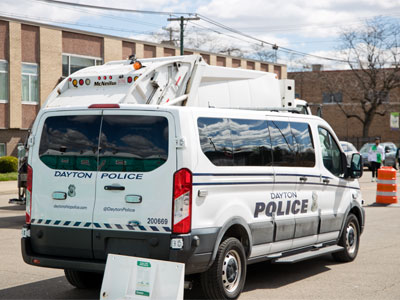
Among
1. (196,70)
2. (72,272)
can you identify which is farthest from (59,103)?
Answer: (72,272)

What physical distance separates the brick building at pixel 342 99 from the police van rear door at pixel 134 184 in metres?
54.8

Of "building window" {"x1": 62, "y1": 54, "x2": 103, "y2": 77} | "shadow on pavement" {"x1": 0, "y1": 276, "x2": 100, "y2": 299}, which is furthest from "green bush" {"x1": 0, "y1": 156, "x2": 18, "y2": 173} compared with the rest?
"shadow on pavement" {"x1": 0, "y1": 276, "x2": 100, "y2": 299}

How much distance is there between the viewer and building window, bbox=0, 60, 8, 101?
1275 inches

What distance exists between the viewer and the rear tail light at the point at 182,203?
643cm

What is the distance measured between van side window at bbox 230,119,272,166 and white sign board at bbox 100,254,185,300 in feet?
5.23

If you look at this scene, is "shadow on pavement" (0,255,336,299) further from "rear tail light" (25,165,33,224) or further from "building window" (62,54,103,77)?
"building window" (62,54,103,77)

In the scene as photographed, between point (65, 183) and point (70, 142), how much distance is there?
44 cm

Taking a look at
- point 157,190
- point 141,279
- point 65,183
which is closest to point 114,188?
point 157,190

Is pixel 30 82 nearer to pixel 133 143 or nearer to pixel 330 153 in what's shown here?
pixel 330 153

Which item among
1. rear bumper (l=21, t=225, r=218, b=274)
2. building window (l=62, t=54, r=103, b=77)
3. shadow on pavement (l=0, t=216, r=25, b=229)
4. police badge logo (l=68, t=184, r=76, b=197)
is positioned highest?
building window (l=62, t=54, r=103, b=77)

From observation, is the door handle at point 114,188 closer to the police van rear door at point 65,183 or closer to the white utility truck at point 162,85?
the police van rear door at point 65,183

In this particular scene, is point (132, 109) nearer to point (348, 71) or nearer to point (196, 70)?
point (196, 70)

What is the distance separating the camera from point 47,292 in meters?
7.60

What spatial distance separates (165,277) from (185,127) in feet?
4.89
